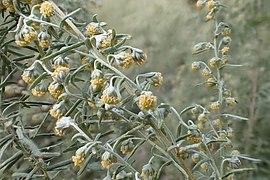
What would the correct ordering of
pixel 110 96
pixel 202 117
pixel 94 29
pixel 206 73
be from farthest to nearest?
pixel 206 73 < pixel 202 117 < pixel 94 29 < pixel 110 96

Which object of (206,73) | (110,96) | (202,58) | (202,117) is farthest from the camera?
(202,58)

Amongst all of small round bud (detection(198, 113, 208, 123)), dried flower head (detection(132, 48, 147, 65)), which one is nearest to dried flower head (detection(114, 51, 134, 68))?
dried flower head (detection(132, 48, 147, 65))

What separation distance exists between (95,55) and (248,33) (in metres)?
2.24

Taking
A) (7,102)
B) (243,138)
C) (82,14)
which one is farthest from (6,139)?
(243,138)

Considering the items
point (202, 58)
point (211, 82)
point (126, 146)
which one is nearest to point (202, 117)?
point (211, 82)

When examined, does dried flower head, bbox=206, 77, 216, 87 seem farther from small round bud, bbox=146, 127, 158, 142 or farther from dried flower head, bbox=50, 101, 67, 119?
dried flower head, bbox=50, 101, 67, 119

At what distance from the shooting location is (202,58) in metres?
3.56

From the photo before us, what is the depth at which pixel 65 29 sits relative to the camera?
1.12m

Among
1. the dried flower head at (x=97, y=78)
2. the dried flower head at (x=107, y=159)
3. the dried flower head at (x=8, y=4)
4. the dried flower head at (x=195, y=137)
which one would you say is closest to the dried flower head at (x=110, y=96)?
the dried flower head at (x=97, y=78)

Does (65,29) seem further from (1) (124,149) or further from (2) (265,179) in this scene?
(2) (265,179)

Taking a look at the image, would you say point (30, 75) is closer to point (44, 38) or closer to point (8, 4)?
point (44, 38)

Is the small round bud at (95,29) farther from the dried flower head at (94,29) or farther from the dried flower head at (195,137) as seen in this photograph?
the dried flower head at (195,137)

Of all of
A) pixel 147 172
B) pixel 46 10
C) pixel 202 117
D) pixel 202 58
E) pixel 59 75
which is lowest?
pixel 147 172

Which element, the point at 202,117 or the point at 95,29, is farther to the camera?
the point at 202,117
